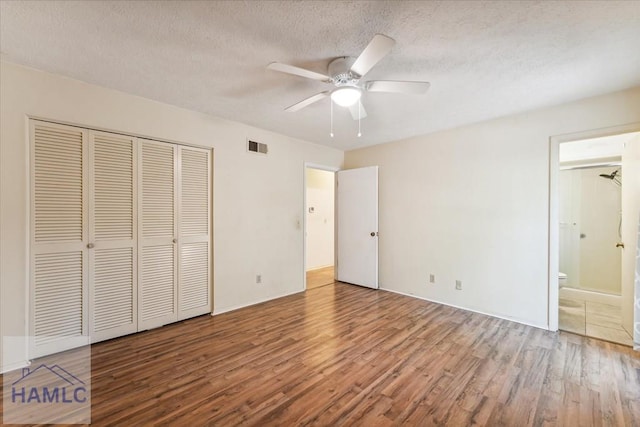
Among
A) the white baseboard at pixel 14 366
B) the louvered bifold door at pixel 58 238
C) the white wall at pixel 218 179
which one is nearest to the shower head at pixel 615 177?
the white wall at pixel 218 179

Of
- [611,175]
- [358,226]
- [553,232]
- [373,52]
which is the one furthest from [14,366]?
[611,175]

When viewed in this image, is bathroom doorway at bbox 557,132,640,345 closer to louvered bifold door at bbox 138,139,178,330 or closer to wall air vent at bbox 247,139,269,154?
wall air vent at bbox 247,139,269,154

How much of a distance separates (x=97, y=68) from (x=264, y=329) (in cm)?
288

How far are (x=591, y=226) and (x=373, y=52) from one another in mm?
5158

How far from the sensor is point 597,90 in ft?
8.41

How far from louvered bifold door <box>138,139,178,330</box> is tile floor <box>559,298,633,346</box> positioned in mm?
4513

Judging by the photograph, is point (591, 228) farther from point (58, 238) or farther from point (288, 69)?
point (58, 238)

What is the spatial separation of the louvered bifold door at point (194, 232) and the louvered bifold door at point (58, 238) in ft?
2.80

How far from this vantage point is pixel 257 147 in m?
3.78

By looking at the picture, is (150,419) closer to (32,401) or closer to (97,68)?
(32,401)

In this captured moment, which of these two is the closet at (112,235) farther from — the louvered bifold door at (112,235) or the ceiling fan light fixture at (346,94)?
the ceiling fan light fixture at (346,94)

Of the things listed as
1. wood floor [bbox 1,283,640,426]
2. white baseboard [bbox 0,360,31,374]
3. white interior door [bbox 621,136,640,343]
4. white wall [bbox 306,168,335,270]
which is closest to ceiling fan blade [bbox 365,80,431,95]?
wood floor [bbox 1,283,640,426]

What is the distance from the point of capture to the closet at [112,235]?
7.62 feet

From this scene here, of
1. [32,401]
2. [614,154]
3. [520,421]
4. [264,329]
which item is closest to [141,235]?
[32,401]
